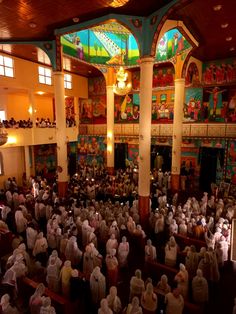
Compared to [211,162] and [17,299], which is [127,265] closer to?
[17,299]

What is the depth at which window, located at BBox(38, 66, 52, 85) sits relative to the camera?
16328 mm

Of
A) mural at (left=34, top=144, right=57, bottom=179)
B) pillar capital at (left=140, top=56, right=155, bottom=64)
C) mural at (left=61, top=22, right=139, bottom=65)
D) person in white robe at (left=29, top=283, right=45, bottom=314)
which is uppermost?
mural at (left=61, top=22, right=139, bottom=65)

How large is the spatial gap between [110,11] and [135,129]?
34.2ft

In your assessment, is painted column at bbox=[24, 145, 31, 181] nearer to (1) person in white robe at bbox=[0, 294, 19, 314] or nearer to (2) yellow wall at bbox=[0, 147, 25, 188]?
(2) yellow wall at bbox=[0, 147, 25, 188]

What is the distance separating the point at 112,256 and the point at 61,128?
7.47m

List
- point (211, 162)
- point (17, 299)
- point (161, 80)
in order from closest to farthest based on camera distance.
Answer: point (17, 299)
point (211, 162)
point (161, 80)

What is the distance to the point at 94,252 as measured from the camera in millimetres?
6617

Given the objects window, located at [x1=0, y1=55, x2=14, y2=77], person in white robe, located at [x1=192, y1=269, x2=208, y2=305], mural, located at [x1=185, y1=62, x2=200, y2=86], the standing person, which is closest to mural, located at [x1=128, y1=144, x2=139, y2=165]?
mural, located at [x1=185, y1=62, x2=200, y2=86]

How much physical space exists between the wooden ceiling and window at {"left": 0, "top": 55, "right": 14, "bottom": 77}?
229 centimetres

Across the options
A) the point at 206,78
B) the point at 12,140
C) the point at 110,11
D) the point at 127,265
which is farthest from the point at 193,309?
the point at 206,78

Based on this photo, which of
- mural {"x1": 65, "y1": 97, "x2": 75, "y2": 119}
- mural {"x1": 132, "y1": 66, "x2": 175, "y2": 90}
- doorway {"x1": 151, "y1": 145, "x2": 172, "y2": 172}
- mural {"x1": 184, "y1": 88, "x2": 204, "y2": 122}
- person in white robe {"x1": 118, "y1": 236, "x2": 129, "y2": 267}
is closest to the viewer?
person in white robe {"x1": 118, "y1": 236, "x2": 129, "y2": 267}

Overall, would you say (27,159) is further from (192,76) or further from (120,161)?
(192,76)

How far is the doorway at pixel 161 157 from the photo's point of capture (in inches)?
689

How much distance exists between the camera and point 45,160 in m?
19.7
